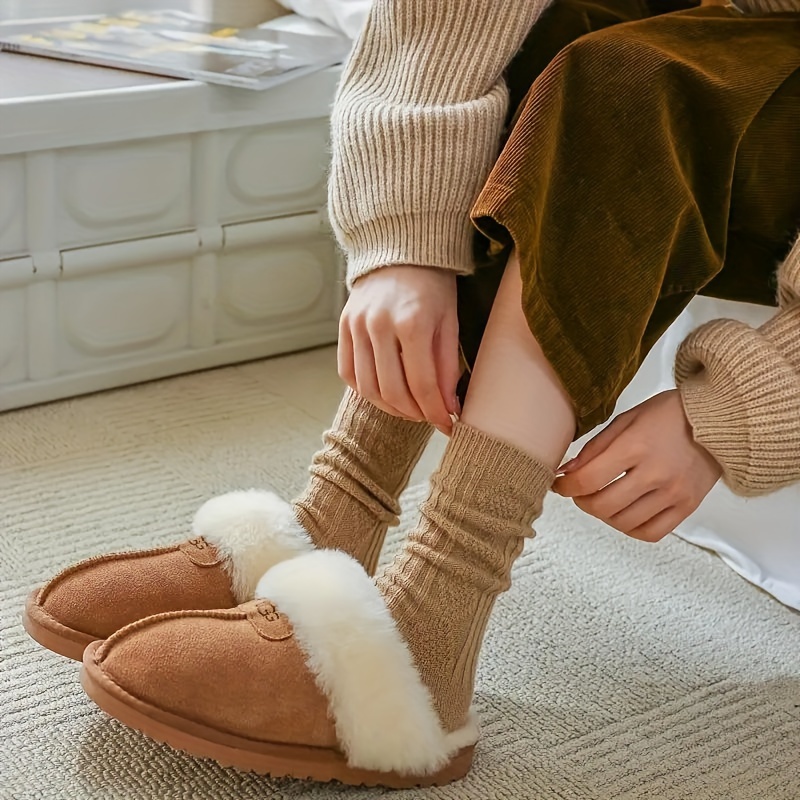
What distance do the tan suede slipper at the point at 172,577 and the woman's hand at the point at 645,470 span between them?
0.22 meters

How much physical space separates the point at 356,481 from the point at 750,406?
0.91 ft

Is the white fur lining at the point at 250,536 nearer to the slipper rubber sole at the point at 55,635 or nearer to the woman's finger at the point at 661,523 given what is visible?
the slipper rubber sole at the point at 55,635

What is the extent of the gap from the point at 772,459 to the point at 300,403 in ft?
2.55

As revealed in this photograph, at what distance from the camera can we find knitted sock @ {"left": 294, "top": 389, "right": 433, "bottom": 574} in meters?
0.82

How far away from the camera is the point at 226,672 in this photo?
701mm

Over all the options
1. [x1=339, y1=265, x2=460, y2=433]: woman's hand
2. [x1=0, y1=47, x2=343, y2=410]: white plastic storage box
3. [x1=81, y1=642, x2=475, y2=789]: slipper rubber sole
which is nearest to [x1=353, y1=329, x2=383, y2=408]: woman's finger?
[x1=339, y1=265, x2=460, y2=433]: woman's hand

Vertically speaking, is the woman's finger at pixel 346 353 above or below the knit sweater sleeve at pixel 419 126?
below

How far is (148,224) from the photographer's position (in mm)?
1339

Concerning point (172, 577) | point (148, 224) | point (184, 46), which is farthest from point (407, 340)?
point (184, 46)

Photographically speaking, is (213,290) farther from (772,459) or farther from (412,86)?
(772,459)

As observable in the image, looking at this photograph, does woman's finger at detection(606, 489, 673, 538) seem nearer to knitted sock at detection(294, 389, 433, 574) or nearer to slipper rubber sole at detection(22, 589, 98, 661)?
knitted sock at detection(294, 389, 433, 574)

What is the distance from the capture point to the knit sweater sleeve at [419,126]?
0.73 metres

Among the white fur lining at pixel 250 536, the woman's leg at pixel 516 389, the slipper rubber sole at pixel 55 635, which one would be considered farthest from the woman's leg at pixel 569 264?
the slipper rubber sole at pixel 55 635

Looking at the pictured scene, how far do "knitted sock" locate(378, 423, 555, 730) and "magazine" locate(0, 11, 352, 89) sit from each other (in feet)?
2.46
